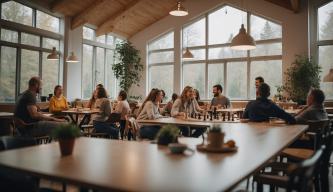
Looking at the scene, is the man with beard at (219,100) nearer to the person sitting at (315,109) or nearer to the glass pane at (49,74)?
the person sitting at (315,109)

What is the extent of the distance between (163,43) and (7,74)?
6.05 meters

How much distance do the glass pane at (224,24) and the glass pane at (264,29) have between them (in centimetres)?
42

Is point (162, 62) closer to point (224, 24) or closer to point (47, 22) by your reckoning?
point (224, 24)

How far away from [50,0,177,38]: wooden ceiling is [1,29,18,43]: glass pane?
60.7 inches

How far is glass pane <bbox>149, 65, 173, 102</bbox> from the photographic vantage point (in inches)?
502

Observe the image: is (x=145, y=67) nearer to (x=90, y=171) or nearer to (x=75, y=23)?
(x=75, y=23)

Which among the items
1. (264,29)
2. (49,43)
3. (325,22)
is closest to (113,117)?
(49,43)

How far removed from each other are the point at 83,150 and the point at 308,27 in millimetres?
9774

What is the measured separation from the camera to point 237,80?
1143 cm

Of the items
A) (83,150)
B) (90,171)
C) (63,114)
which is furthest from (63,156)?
(63,114)

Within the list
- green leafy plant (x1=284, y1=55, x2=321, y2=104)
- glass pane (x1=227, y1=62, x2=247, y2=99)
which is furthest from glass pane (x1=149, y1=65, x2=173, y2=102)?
green leafy plant (x1=284, y1=55, x2=321, y2=104)

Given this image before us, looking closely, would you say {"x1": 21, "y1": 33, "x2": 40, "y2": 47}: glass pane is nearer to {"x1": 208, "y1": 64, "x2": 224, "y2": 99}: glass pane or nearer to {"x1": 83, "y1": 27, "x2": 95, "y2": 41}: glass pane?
{"x1": 83, "y1": 27, "x2": 95, "y2": 41}: glass pane

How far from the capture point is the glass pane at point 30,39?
9.17 m

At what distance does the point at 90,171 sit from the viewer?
5.19ft
